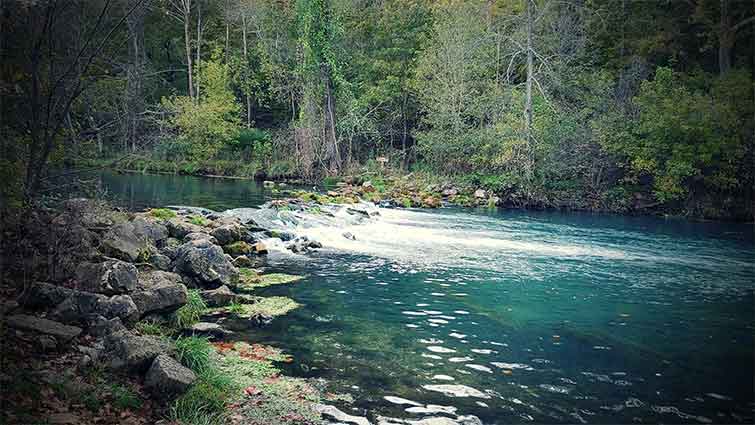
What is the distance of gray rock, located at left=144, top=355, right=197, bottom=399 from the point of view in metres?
6.05

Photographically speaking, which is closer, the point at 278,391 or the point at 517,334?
the point at 278,391

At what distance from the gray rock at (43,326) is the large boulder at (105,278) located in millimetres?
1410

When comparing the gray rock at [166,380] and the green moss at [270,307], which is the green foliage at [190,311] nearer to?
the green moss at [270,307]

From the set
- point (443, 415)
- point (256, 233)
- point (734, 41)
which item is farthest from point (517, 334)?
point (734, 41)

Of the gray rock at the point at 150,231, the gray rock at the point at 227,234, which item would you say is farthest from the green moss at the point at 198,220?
the gray rock at the point at 150,231

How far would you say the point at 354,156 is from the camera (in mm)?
40406

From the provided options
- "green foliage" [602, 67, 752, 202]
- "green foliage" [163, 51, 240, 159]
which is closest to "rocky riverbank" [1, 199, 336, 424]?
"green foliage" [602, 67, 752, 202]

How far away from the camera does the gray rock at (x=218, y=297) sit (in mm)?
9906

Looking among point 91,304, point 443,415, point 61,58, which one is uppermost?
point 61,58

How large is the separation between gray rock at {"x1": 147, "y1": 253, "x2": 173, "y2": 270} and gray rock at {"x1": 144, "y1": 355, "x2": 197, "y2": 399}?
5036 millimetres

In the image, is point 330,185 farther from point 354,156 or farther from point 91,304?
point 91,304

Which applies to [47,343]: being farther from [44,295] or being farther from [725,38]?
[725,38]

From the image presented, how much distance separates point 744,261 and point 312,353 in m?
15.2

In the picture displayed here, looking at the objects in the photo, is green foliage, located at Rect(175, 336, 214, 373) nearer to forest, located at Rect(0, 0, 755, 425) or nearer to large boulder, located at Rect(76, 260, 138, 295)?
forest, located at Rect(0, 0, 755, 425)
